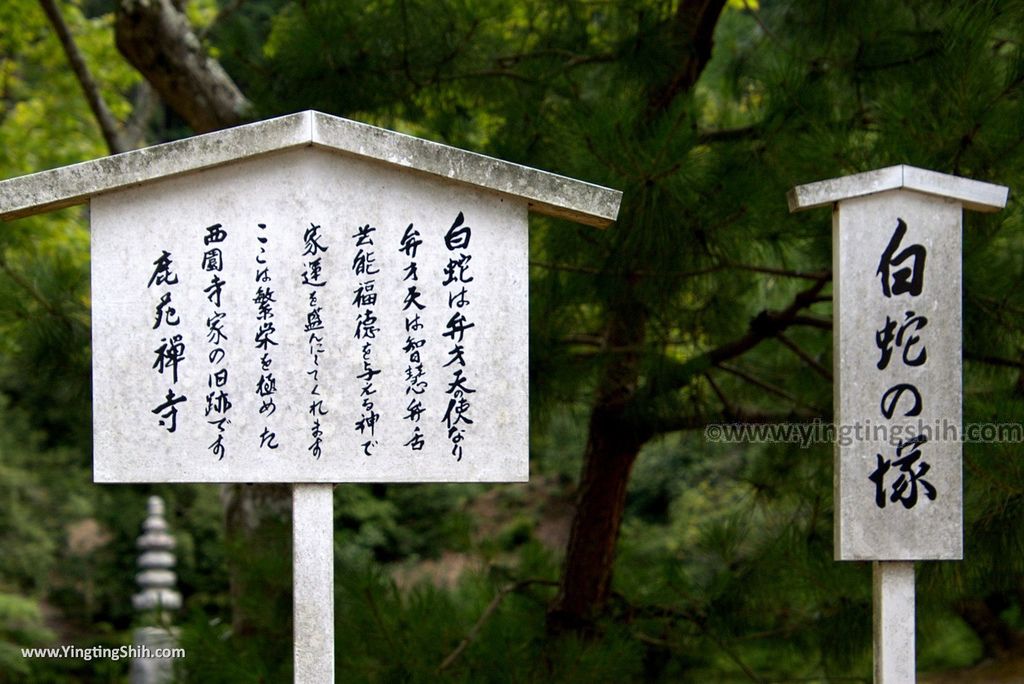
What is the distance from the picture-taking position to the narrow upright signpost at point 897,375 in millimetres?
2404

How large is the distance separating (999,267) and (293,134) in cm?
206

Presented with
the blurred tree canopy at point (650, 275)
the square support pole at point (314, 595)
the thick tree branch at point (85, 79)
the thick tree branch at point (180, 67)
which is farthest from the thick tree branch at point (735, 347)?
the thick tree branch at point (85, 79)

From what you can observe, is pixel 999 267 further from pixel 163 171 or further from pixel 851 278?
pixel 163 171

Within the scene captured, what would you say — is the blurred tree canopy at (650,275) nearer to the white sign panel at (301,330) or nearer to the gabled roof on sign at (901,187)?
the gabled roof on sign at (901,187)

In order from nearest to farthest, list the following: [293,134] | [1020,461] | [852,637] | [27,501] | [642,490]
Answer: [293,134]
[1020,461]
[852,637]
[27,501]
[642,490]

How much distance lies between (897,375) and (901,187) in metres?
0.43

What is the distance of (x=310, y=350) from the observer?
7.22 ft

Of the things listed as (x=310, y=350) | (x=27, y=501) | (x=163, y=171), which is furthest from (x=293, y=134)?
(x=27, y=501)

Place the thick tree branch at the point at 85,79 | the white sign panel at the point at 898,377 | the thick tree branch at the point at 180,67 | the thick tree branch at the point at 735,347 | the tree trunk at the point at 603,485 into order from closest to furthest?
the white sign panel at the point at 898,377
the thick tree branch at the point at 735,347
the tree trunk at the point at 603,485
the thick tree branch at the point at 180,67
the thick tree branch at the point at 85,79

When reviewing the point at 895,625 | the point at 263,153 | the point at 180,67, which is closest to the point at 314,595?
the point at 263,153

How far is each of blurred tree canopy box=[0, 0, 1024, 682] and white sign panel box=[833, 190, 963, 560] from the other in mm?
141

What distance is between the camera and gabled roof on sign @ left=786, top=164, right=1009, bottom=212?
2.43 m
